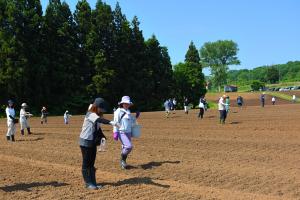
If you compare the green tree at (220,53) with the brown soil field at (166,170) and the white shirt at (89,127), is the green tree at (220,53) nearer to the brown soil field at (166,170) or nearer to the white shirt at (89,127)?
the brown soil field at (166,170)

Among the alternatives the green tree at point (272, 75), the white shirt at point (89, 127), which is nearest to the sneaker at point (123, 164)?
the white shirt at point (89, 127)

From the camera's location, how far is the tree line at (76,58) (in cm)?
4831

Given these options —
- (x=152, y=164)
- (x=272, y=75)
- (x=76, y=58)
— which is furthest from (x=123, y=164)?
(x=272, y=75)

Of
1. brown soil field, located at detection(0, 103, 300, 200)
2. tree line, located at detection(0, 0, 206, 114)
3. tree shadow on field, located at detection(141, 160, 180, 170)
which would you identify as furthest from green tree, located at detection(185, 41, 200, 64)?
tree shadow on field, located at detection(141, 160, 180, 170)

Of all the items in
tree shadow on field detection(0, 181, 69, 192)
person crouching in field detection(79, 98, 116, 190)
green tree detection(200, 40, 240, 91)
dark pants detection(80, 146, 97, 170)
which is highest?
green tree detection(200, 40, 240, 91)

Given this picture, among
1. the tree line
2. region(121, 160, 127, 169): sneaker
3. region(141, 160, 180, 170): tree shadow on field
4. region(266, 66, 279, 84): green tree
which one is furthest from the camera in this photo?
region(266, 66, 279, 84): green tree

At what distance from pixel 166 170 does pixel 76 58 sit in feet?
152

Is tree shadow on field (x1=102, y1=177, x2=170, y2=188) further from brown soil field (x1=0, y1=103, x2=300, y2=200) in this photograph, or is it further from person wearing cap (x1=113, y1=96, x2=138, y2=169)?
person wearing cap (x1=113, y1=96, x2=138, y2=169)

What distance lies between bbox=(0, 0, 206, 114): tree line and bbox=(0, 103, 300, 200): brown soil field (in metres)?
32.2

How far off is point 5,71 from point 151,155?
1457 inches

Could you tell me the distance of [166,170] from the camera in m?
11.1

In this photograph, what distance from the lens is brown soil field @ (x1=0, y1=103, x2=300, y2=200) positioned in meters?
8.77

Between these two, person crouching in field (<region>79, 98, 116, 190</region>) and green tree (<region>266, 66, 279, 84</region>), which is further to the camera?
Answer: green tree (<region>266, 66, 279, 84</region>)

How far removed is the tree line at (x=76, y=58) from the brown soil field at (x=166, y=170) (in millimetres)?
32180
